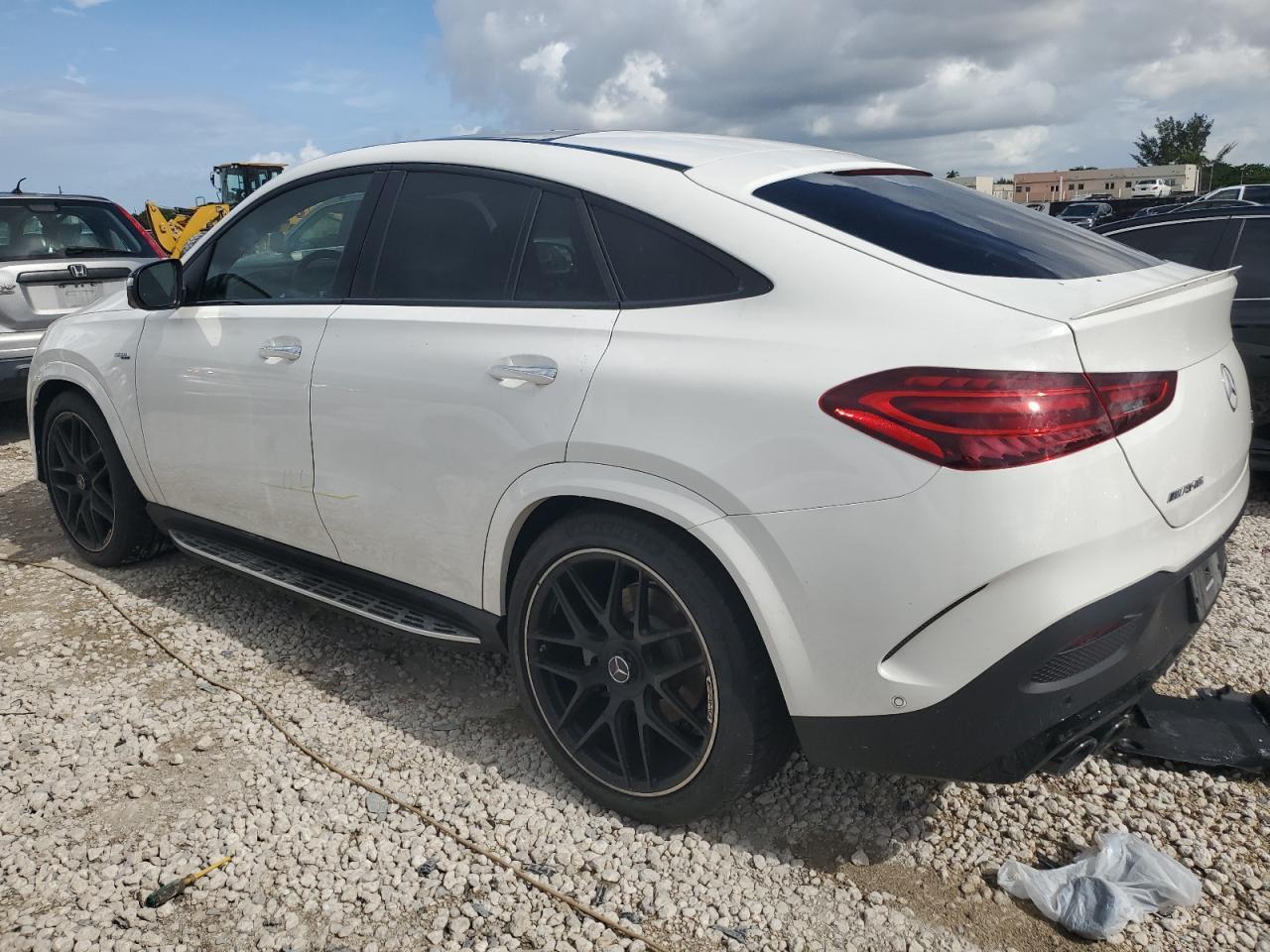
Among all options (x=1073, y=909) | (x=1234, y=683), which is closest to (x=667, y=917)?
(x=1073, y=909)

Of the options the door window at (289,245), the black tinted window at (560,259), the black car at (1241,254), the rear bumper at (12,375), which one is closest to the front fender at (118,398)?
the door window at (289,245)

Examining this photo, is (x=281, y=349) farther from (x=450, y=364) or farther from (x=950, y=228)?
(x=950, y=228)

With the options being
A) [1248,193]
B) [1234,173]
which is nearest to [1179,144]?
[1234,173]

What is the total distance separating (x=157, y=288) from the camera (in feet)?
12.7

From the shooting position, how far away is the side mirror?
12.6 feet

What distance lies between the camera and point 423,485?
291cm

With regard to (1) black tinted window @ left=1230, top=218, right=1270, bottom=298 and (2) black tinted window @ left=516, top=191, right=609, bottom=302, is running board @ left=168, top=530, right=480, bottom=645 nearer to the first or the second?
(2) black tinted window @ left=516, top=191, right=609, bottom=302

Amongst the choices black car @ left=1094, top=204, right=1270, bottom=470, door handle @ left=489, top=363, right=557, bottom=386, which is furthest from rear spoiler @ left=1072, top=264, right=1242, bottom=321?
black car @ left=1094, top=204, right=1270, bottom=470

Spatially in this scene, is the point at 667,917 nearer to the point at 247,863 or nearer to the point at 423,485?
the point at 247,863

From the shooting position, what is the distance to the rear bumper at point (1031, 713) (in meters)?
2.04

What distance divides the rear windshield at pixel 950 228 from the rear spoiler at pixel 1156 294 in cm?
13

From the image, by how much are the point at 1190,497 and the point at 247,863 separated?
8.18 feet

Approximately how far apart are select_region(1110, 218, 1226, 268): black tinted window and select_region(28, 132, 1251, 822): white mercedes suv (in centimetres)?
370

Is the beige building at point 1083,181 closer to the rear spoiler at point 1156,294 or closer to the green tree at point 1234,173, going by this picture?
the green tree at point 1234,173
